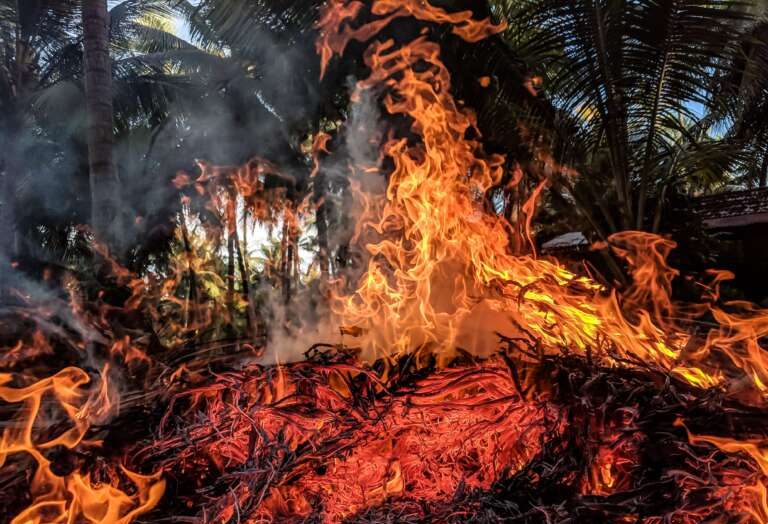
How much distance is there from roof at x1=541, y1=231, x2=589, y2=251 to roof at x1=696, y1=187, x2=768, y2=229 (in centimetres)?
294

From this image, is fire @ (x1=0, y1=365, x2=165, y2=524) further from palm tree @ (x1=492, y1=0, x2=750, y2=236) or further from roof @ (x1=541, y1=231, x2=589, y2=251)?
roof @ (x1=541, y1=231, x2=589, y2=251)

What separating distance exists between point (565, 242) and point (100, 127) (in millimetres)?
10624

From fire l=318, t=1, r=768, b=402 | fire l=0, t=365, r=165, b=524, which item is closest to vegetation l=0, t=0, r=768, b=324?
fire l=318, t=1, r=768, b=402

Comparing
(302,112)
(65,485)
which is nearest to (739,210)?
(302,112)

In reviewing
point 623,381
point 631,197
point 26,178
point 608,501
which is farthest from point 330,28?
point 26,178

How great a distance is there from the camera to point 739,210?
1240cm

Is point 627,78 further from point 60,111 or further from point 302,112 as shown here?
point 60,111

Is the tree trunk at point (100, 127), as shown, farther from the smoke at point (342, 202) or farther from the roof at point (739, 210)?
the roof at point (739, 210)

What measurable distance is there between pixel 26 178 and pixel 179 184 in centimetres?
636

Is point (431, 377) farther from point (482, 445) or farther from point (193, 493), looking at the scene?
point (193, 493)

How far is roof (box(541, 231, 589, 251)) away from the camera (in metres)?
11.9

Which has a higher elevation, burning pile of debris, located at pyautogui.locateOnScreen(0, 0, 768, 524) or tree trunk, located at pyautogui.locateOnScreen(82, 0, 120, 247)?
tree trunk, located at pyautogui.locateOnScreen(82, 0, 120, 247)

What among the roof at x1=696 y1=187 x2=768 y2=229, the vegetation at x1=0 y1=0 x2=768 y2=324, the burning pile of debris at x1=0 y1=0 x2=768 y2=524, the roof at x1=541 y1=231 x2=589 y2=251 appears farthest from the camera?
the roof at x1=696 y1=187 x2=768 y2=229

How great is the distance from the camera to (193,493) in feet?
6.67
